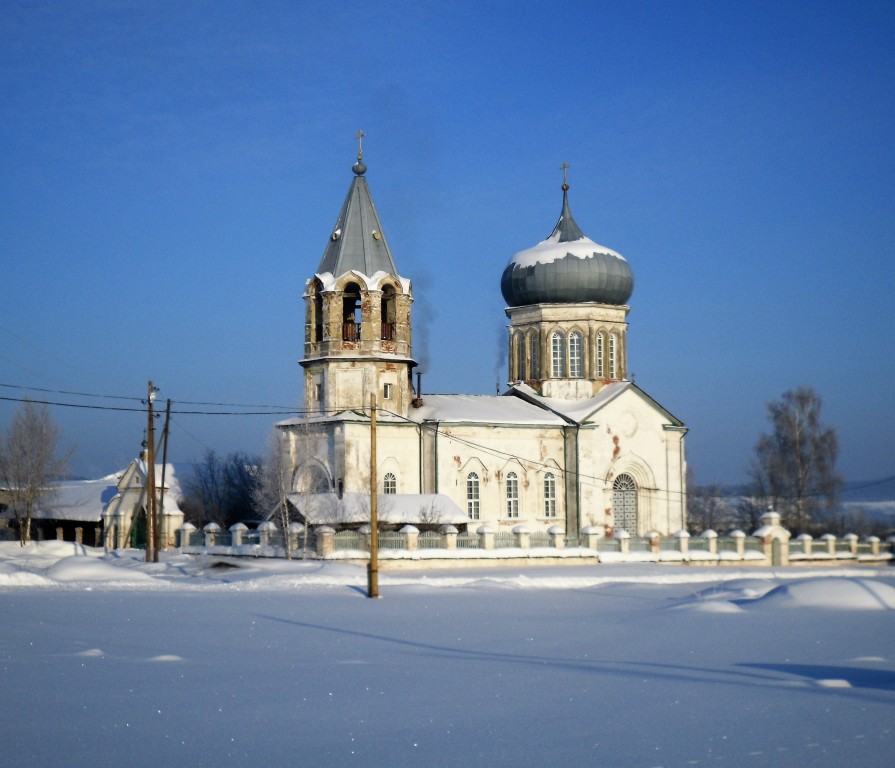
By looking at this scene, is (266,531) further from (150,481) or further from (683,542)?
(683,542)

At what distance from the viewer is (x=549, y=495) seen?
1414 inches

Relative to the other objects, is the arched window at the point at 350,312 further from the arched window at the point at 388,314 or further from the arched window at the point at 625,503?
the arched window at the point at 625,503

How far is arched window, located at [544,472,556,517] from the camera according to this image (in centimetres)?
3572

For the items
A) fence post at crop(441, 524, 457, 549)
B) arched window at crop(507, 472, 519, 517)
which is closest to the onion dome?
arched window at crop(507, 472, 519, 517)

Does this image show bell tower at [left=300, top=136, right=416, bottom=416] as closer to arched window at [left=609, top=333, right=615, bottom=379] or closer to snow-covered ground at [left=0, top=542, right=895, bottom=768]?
arched window at [left=609, top=333, right=615, bottom=379]

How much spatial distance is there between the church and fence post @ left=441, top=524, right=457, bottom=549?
96 cm

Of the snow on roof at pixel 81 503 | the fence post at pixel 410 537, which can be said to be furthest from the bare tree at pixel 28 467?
the fence post at pixel 410 537

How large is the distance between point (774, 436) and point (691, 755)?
Answer: 43.7 meters

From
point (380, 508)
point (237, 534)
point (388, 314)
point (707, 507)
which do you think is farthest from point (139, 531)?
point (707, 507)

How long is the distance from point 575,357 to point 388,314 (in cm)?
718

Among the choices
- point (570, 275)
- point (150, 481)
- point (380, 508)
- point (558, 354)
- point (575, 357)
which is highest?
point (570, 275)

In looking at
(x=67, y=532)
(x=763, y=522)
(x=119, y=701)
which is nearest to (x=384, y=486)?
(x=763, y=522)

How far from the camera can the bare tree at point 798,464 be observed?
1895 inches

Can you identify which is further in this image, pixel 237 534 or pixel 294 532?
pixel 237 534
